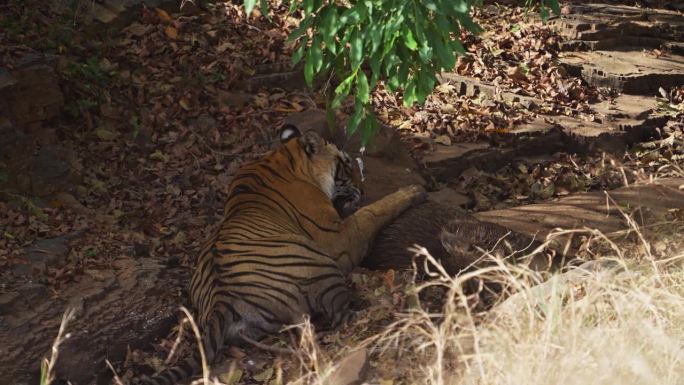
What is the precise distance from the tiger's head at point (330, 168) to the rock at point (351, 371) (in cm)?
253

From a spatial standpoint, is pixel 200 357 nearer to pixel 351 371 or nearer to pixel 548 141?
pixel 351 371

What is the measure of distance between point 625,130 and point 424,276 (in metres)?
4.49

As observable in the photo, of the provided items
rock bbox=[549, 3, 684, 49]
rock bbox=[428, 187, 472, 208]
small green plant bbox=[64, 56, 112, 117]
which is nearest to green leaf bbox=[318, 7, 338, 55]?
rock bbox=[428, 187, 472, 208]

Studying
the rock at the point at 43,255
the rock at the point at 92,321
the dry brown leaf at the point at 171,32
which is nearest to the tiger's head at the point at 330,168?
the rock at the point at 92,321

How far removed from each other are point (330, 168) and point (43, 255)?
2232mm

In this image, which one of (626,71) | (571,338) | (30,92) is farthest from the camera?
(626,71)

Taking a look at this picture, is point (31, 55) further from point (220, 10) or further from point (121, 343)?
point (121, 343)

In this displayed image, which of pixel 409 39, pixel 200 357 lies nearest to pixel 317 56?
pixel 409 39

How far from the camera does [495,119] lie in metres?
10.0

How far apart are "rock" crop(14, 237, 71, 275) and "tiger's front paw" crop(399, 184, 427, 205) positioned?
2.64 m

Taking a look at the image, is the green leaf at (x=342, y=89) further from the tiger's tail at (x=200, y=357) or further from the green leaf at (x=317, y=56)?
the tiger's tail at (x=200, y=357)

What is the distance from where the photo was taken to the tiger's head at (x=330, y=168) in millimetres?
7258

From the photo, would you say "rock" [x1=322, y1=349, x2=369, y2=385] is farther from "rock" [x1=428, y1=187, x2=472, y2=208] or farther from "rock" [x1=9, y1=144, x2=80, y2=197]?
"rock" [x1=9, y1=144, x2=80, y2=197]

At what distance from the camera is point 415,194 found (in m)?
7.56
